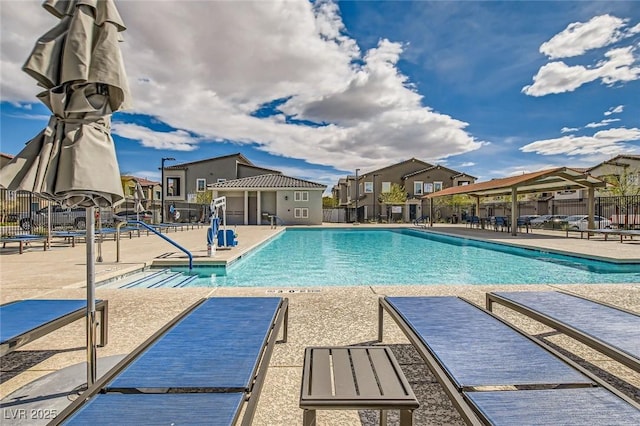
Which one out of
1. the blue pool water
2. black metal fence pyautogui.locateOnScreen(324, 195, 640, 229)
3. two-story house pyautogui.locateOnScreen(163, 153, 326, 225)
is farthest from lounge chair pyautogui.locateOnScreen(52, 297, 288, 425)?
black metal fence pyautogui.locateOnScreen(324, 195, 640, 229)

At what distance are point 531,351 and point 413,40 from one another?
1536 centimetres

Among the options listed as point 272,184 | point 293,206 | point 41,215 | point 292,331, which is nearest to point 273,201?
point 272,184

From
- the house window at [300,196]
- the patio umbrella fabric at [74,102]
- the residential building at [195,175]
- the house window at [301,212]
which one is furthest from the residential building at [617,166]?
the patio umbrella fabric at [74,102]

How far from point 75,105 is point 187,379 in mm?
1788

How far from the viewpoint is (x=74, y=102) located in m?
1.97

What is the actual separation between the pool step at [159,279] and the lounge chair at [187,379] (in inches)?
193

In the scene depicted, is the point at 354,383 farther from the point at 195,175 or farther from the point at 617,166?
the point at 617,166

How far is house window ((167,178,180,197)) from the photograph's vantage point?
33.2 metres

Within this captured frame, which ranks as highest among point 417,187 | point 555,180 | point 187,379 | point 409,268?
point 417,187

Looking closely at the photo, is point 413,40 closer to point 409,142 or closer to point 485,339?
point 485,339

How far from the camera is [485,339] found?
236cm

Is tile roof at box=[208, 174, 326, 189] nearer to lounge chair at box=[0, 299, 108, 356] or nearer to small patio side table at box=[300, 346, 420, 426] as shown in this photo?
lounge chair at box=[0, 299, 108, 356]

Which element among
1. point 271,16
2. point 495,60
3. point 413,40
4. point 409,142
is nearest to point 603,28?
point 495,60

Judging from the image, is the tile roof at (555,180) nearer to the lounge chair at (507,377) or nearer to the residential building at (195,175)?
the lounge chair at (507,377)
